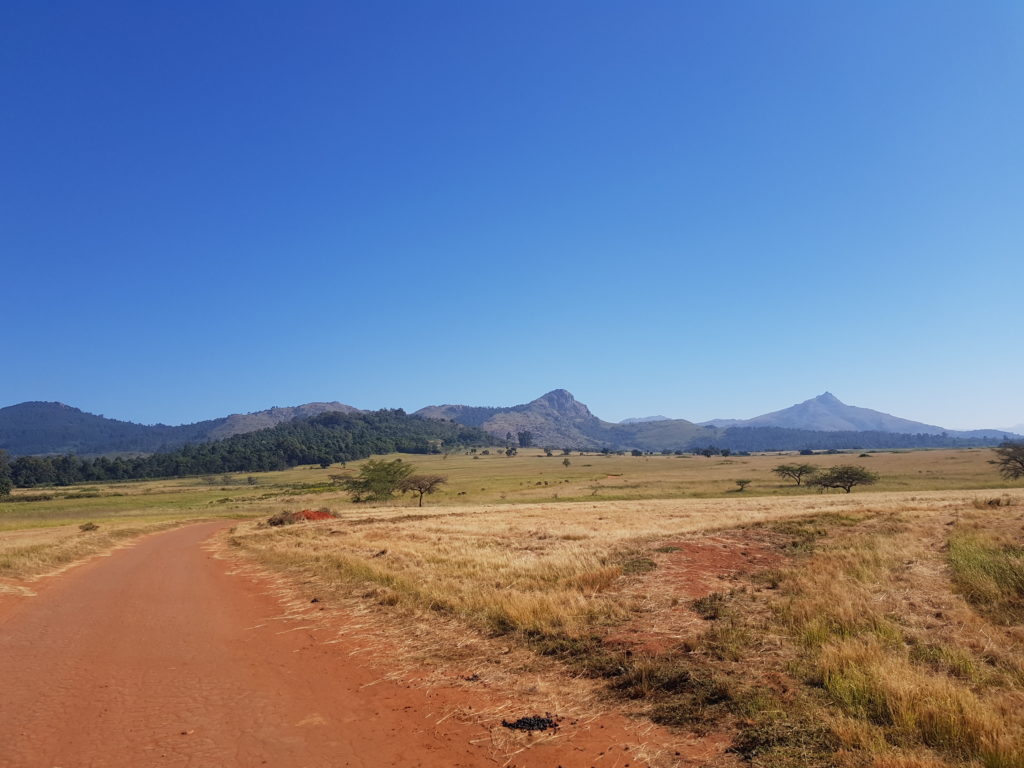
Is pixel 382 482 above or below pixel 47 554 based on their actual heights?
below

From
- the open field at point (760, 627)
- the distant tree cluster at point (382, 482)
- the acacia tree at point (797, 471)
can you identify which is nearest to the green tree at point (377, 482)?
the distant tree cluster at point (382, 482)

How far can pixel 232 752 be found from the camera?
21.5ft

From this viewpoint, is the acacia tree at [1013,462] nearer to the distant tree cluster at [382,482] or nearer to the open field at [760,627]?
the open field at [760,627]

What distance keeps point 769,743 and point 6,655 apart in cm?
1298

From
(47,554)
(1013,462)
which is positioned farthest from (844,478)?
(47,554)

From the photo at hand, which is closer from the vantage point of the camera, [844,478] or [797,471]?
[844,478]

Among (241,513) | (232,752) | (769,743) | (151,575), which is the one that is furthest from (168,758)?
(241,513)

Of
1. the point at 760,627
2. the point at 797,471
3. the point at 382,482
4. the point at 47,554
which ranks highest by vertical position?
the point at 760,627

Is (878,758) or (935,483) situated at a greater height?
(878,758)

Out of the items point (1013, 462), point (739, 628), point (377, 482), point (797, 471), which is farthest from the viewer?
point (797, 471)

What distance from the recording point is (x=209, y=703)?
802 cm

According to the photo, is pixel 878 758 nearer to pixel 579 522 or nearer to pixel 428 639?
pixel 428 639

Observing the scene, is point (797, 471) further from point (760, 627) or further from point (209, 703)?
point (209, 703)

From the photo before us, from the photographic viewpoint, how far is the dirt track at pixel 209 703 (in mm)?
6480
